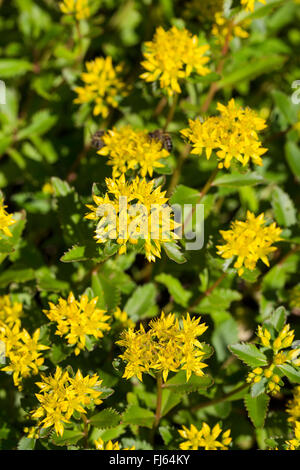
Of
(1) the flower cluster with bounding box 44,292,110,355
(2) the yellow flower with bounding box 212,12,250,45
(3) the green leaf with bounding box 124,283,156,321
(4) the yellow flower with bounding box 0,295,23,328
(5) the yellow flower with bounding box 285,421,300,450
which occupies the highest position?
(2) the yellow flower with bounding box 212,12,250,45

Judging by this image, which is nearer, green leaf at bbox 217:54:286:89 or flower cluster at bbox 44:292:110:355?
flower cluster at bbox 44:292:110:355

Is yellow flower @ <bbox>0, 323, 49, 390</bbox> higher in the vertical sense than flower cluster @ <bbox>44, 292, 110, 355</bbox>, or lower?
lower

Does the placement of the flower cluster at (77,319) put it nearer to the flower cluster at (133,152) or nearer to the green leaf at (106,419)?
the green leaf at (106,419)

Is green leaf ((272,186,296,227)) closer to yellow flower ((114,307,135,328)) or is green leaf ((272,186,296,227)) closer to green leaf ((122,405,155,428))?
yellow flower ((114,307,135,328))

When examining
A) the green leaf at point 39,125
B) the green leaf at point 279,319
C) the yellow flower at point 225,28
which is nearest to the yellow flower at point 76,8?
the green leaf at point 39,125

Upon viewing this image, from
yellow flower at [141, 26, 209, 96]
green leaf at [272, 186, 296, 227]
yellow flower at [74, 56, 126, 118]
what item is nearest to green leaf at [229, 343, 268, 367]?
green leaf at [272, 186, 296, 227]

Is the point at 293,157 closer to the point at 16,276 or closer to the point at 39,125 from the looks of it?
the point at 39,125
